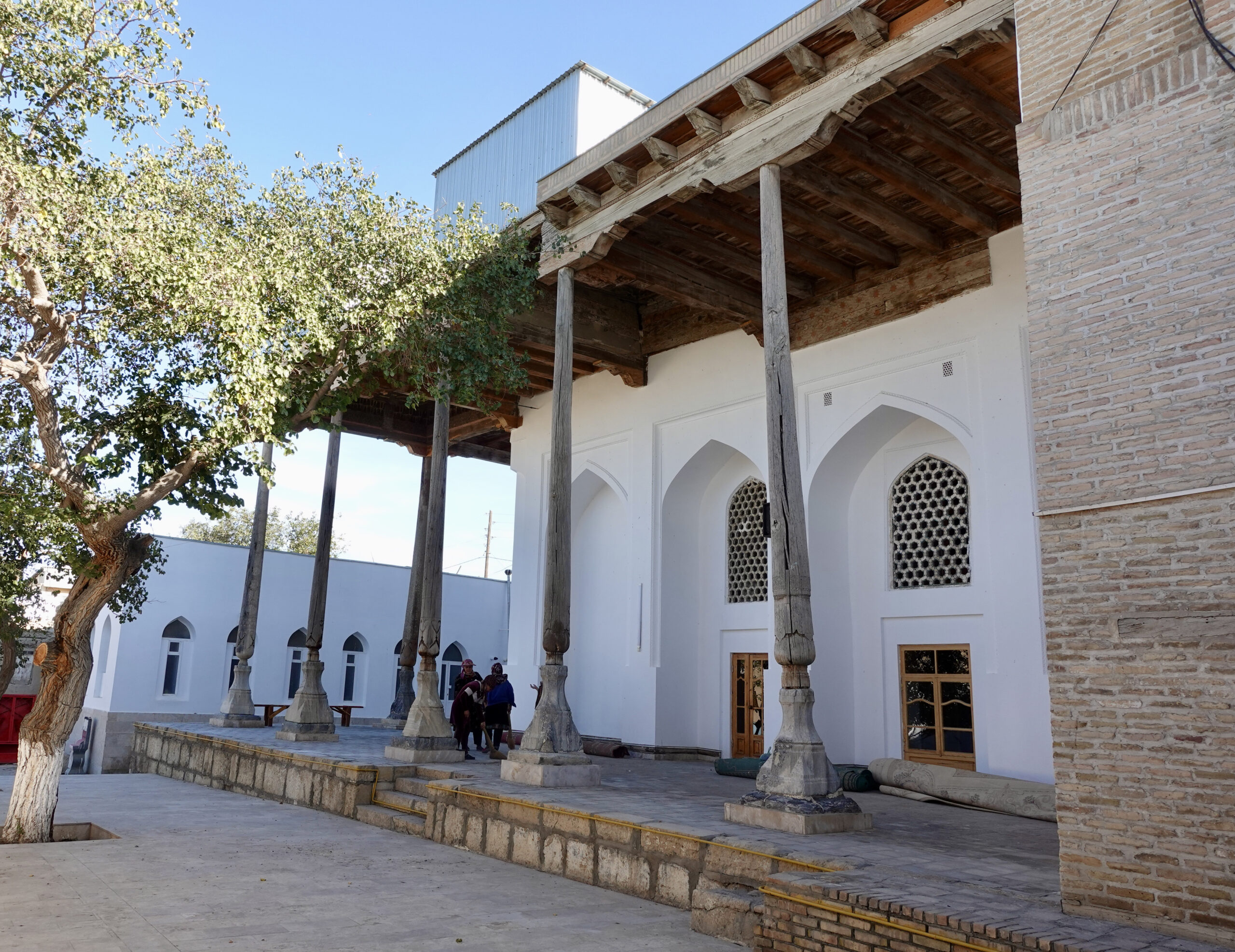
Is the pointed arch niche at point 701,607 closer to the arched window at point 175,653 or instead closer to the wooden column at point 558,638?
the wooden column at point 558,638

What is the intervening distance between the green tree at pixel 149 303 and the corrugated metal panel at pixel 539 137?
3659 millimetres

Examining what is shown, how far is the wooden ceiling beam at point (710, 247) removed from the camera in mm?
10674

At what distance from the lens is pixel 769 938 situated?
15.3 feet

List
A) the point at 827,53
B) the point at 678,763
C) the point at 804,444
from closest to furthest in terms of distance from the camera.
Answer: the point at 827,53 < the point at 804,444 < the point at 678,763

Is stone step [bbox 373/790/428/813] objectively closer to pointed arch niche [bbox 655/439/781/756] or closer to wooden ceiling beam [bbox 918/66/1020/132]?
pointed arch niche [bbox 655/439/781/756]

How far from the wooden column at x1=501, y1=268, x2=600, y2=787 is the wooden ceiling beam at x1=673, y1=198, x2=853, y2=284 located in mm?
1643

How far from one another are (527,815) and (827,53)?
6587mm

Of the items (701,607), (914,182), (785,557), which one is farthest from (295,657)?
(914,182)

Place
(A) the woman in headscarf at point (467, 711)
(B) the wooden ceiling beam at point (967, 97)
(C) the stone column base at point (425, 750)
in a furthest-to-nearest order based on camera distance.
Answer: (A) the woman in headscarf at point (467, 711) → (C) the stone column base at point (425, 750) → (B) the wooden ceiling beam at point (967, 97)

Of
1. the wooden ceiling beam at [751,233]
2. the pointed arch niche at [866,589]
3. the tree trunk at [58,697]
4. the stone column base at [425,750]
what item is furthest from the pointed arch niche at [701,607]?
the tree trunk at [58,697]

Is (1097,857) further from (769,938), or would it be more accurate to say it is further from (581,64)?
(581,64)

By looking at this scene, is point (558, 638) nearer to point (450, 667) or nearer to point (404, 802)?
point (404, 802)

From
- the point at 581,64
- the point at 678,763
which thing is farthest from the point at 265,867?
the point at 581,64

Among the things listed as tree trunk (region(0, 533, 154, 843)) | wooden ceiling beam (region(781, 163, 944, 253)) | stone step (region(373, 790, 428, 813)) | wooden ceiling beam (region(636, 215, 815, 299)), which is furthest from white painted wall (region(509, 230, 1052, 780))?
tree trunk (region(0, 533, 154, 843))
